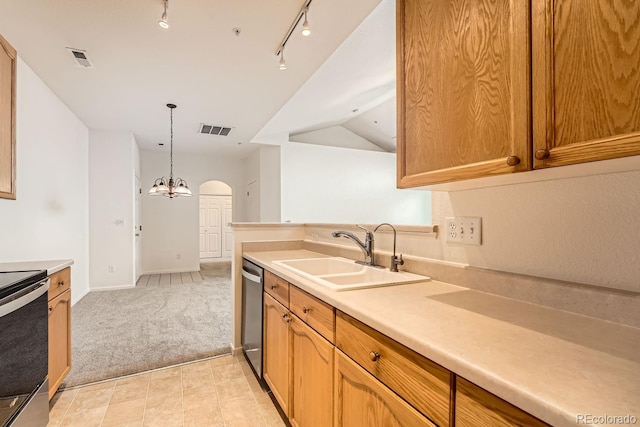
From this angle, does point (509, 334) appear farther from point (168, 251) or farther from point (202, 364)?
point (168, 251)

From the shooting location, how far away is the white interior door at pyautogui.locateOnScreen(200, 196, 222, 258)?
328 inches

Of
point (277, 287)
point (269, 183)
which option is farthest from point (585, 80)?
point (269, 183)

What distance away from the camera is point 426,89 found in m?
1.05

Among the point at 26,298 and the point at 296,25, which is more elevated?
the point at 296,25

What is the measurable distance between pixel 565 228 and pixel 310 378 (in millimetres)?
1123

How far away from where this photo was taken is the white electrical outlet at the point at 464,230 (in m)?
1.20

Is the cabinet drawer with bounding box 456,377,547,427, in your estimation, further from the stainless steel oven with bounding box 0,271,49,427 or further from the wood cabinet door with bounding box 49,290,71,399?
the wood cabinet door with bounding box 49,290,71,399

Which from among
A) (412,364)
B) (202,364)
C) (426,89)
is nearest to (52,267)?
(202,364)

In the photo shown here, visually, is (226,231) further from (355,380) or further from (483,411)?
(483,411)

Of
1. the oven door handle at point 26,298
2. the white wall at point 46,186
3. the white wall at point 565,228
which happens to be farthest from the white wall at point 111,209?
the white wall at point 565,228

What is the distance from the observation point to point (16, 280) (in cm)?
132

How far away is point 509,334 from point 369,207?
5.94m

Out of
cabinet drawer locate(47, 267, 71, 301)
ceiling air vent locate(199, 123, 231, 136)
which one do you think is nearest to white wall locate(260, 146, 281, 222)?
ceiling air vent locate(199, 123, 231, 136)

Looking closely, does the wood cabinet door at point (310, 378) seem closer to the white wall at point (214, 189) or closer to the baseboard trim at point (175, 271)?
the baseboard trim at point (175, 271)
